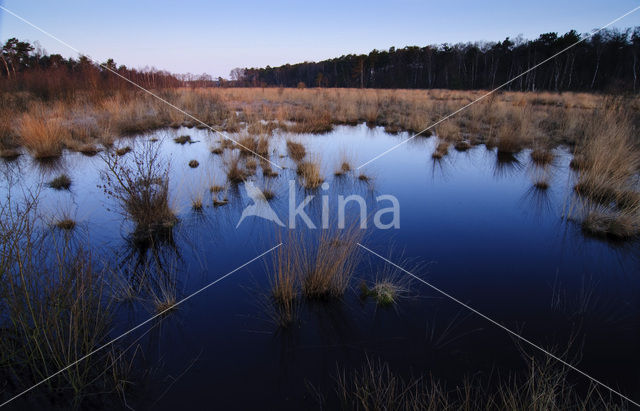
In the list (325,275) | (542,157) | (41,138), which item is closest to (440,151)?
(542,157)

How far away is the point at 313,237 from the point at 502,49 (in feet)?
141

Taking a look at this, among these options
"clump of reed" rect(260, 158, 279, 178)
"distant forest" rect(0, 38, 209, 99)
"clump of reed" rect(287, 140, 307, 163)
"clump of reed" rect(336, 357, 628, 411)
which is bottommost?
"clump of reed" rect(336, 357, 628, 411)

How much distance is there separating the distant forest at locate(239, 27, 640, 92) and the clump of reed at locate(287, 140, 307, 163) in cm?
1174

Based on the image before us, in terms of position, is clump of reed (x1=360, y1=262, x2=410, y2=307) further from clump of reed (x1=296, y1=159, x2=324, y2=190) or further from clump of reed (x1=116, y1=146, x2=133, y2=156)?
clump of reed (x1=116, y1=146, x2=133, y2=156)

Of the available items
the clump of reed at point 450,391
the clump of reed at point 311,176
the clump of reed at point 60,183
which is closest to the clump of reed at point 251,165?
the clump of reed at point 311,176

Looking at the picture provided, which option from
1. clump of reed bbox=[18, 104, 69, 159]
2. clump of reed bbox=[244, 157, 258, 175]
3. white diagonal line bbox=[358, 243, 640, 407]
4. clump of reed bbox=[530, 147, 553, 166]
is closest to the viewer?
white diagonal line bbox=[358, 243, 640, 407]

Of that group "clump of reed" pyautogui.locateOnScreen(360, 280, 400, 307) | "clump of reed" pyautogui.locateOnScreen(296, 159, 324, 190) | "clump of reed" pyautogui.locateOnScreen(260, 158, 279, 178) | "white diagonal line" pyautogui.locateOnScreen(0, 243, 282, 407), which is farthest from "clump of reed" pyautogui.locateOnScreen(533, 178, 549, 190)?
"white diagonal line" pyautogui.locateOnScreen(0, 243, 282, 407)

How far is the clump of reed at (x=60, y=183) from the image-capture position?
5.35 m

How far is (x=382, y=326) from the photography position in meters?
2.48

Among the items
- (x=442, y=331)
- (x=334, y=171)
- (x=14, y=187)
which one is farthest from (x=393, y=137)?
(x=14, y=187)

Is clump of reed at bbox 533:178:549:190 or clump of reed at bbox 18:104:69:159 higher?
clump of reed at bbox 18:104:69:159

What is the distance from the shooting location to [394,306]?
2.71 meters

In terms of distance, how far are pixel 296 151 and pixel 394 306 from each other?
17.8 feet

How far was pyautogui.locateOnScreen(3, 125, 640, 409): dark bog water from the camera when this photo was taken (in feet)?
6.79
